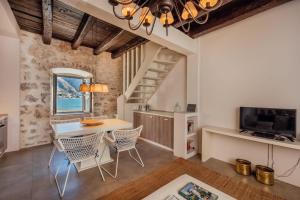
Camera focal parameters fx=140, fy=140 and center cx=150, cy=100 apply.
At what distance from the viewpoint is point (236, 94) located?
8.74ft

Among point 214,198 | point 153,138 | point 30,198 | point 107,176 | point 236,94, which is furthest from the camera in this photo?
point 153,138

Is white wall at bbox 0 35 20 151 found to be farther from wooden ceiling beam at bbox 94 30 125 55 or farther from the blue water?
wooden ceiling beam at bbox 94 30 125 55

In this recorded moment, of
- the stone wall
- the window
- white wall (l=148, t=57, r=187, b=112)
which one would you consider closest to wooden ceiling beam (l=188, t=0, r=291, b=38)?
white wall (l=148, t=57, r=187, b=112)

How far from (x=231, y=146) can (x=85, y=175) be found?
2.72 meters

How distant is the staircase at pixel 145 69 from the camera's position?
11.8 feet

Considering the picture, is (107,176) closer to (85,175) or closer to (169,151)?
(85,175)

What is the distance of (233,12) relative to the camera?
2439 mm

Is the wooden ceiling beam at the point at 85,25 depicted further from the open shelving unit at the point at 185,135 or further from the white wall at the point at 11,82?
the open shelving unit at the point at 185,135

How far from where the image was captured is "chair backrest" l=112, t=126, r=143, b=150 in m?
2.32

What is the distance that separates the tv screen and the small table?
5.31 feet

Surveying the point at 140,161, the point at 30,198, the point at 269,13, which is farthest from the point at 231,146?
the point at 30,198

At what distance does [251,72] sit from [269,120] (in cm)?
86

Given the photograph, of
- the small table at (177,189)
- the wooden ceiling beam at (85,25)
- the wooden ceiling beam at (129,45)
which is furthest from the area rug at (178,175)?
the wooden ceiling beam at (129,45)

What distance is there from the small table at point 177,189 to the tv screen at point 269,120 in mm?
1619
